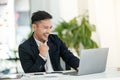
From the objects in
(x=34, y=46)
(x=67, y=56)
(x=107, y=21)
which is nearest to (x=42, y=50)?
(x=34, y=46)

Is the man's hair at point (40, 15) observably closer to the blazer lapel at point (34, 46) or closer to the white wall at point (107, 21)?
the blazer lapel at point (34, 46)

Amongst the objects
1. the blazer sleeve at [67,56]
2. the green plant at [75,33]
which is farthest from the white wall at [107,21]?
the blazer sleeve at [67,56]

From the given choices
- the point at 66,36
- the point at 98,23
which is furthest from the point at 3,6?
the point at 98,23

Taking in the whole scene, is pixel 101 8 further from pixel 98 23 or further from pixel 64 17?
pixel 64 17

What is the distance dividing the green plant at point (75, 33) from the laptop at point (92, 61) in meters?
2.25

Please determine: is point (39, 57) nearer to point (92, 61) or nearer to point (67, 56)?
point (67, 56)

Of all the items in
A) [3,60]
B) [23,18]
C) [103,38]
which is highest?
[23,18]

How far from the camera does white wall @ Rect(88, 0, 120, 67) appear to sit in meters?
4.73

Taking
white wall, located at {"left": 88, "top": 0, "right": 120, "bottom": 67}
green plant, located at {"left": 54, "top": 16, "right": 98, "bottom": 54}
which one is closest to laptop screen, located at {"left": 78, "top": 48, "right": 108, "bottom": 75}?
green plant, located at {"left": 54, "top": 16, "right": 98, "bottom": 54}

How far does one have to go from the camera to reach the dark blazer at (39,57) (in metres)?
2.47

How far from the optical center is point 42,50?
2.53m

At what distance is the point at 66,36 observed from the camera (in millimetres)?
4480

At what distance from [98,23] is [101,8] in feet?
0.84

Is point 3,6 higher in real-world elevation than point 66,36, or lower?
higher
